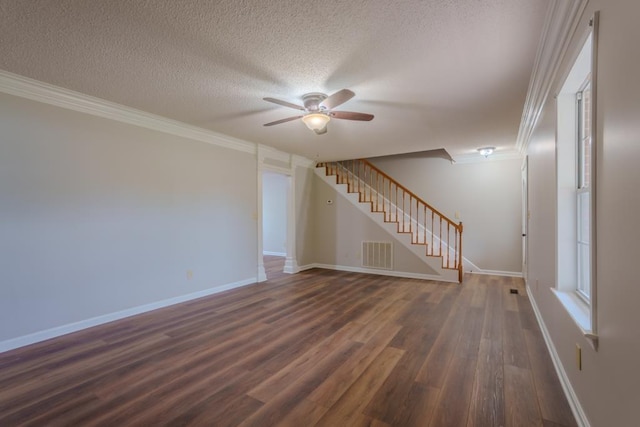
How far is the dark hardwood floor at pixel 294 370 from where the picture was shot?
1869mm

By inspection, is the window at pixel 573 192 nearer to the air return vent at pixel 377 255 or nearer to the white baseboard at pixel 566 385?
the white baseboard at pixel 566 385

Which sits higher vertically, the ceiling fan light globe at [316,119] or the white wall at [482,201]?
the ceiling fan light globe at [316,119]

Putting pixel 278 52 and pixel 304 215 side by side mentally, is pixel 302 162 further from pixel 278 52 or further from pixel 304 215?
pixel 278 52

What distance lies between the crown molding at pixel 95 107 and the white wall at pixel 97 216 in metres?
0.07

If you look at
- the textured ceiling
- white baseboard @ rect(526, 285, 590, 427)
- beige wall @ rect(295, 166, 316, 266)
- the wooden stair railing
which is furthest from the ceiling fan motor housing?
→ the wooden stair railing

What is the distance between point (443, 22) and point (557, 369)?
2.77 m

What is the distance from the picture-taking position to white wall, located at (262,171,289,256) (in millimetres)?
8805

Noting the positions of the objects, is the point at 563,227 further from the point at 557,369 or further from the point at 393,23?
the point at 393,23

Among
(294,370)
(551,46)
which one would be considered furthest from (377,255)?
(551,46)

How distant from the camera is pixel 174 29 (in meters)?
2.04

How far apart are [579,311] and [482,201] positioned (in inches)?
190

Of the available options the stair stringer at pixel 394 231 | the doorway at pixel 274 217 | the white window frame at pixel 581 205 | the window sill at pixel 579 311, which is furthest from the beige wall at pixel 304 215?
the white window frame at pixel 581 205

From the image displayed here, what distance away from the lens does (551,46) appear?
212 cm

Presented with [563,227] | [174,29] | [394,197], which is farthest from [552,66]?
[394,197]
